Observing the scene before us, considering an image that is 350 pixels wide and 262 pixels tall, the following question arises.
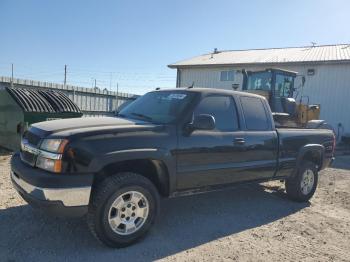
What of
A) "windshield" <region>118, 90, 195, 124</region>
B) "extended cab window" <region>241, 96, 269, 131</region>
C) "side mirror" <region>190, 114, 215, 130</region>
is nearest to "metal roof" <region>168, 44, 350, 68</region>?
"extended cab window" <region>241, 96, 269, 131</region>

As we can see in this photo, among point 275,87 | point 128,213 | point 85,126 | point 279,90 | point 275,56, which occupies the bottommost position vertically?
point 128,213

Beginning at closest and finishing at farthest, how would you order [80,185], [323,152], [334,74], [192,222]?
[80,185] < [192,222] < [323,152] < [334,74]

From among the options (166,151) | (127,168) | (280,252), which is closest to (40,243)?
(127,168)

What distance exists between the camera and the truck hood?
3853mm

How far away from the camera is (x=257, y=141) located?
532cm

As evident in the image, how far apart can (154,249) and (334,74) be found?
62.4ft

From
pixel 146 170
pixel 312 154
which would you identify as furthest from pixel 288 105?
pixel 146 170

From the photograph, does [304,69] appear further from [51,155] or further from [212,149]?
[51,155]

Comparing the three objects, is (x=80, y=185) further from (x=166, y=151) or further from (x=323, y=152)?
(x=323, y=152)

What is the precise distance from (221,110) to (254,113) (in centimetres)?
74

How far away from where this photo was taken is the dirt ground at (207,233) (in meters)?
3.92

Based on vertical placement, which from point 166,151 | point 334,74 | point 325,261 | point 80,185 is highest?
point 334,74

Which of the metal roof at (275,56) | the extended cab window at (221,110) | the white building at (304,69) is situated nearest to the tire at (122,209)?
the extended cab window at (221,110)

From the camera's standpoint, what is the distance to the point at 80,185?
12.0 ft
